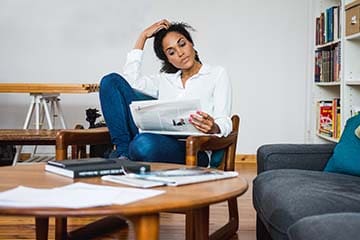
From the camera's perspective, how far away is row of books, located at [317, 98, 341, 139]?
3.75 metres

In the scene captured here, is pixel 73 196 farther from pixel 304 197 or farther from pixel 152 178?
pixel 304 197

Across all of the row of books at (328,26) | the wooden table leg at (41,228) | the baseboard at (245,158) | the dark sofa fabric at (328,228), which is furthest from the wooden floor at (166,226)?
the baseboard at (245,158)

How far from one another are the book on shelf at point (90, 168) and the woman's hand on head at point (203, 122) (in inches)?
23.3

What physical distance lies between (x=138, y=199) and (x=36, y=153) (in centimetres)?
400

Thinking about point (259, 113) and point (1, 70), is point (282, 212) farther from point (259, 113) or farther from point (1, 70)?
point (1, 70)

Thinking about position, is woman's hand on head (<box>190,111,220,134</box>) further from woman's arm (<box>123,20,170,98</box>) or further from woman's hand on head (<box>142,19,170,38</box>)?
woman's hand on head (<box>142,19,170,38</box>)

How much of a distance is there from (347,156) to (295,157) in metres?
0.22

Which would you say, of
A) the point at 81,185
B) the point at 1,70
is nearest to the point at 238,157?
the point at 1,70

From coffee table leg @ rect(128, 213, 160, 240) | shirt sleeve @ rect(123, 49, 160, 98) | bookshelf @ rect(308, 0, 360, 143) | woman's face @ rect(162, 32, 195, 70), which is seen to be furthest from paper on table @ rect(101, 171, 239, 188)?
bookshelf @ rect(308, 0, 360, 143)

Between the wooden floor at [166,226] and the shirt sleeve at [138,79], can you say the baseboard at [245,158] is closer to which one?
the wooden floor at [166,226]

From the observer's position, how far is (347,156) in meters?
2.06

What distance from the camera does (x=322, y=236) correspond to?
1.03 m

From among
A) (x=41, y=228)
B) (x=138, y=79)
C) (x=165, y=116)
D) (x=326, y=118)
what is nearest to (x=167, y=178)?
(x=41, y=228)

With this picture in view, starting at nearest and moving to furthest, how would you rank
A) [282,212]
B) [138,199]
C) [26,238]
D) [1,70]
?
[138,199]
[282,212]
[26,238]
[1,70]
